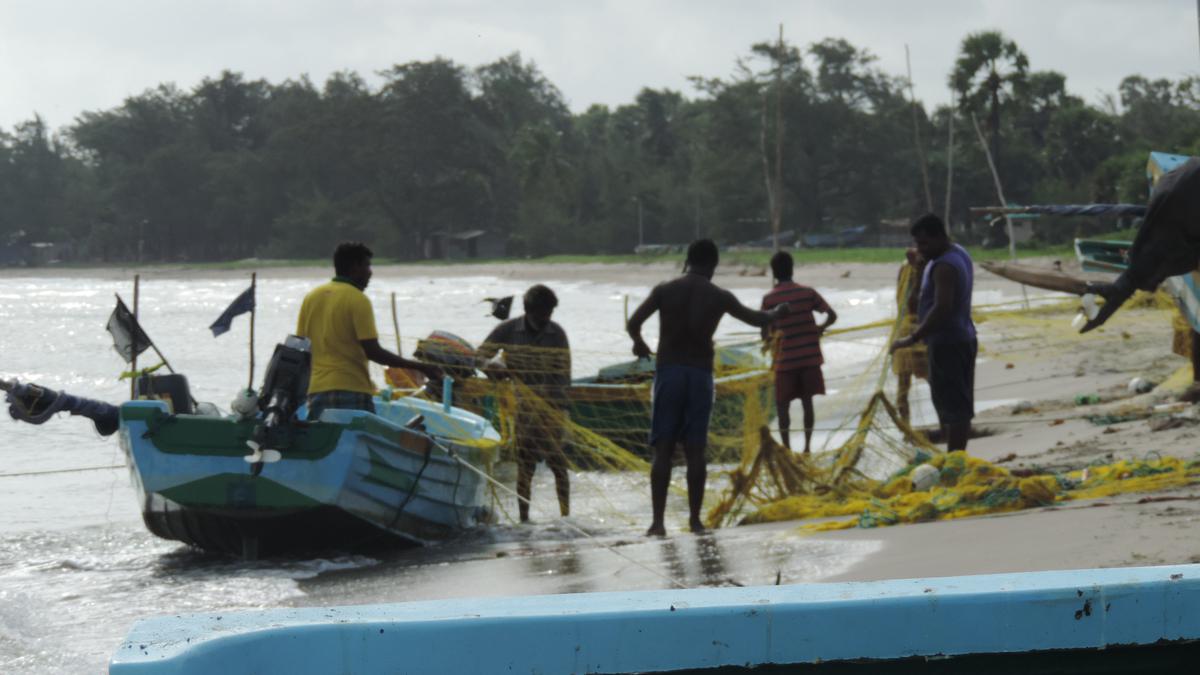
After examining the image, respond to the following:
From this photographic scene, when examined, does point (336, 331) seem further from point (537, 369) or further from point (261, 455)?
point (537, 369)

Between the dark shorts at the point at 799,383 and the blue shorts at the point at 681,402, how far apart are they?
2669mm

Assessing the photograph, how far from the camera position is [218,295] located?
66.2 m

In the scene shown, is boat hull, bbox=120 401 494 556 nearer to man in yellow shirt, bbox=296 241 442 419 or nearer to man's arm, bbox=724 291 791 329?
man in yellow shirt, bbox=296 241 442 419

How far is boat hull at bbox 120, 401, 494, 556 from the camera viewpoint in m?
7.54

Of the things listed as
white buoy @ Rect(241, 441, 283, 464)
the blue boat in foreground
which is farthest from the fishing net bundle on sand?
the blue boat in foreground

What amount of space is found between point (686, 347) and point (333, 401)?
196 cm

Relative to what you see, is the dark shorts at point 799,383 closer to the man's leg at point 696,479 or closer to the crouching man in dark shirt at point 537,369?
the crouching man in dark shirt at point 537,369

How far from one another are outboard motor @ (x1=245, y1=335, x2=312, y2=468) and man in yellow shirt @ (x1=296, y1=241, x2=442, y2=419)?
0.15 m

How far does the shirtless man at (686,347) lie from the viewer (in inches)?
294

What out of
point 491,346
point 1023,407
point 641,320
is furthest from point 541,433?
point 1023,407

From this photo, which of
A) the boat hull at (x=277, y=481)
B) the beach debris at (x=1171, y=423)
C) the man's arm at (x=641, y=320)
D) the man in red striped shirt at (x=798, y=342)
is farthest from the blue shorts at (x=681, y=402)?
the beach debris at (x=1171, y=423)

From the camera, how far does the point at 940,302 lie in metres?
7.89

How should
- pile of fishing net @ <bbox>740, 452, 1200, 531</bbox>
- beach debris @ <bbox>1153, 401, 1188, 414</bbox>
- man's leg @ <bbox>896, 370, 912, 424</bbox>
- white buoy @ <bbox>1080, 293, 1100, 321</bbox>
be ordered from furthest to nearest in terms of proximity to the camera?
1. man's leg @ <bbox>896, 370, 912, 424</bbox>
2. beach debris @ <bbox>1153, 401, 1188, 414</bbox>
3. pile of fishing net @ <bbox>740, 452, 1200, 531</bbox>
4. white buoy @ <bbox>1080, 293, 1100, 321</bbox>

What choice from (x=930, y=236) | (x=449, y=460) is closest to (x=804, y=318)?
(x=930, y=236)
